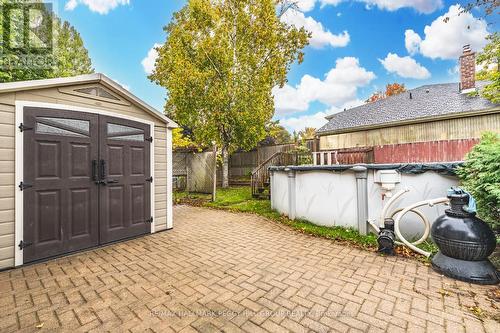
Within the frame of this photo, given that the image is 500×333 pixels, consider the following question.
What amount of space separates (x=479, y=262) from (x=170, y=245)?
444 cm

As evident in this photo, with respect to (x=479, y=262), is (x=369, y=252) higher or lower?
lower

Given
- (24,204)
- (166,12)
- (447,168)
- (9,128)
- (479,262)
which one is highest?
(166,12)

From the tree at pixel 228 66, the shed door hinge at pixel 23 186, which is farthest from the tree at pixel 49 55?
the shed door hinge at pixel 23 186

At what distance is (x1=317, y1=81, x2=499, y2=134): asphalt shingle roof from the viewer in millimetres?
10680

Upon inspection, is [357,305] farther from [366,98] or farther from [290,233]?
[366,98]

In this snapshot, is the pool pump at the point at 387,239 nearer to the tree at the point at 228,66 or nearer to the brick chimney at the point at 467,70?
the tree at the point at 228,66

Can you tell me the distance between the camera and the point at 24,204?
3199 millimetres

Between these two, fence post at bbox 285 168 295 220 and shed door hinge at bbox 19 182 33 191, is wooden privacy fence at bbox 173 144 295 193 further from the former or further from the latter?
shed door hinge at bbox 19 182 33 191

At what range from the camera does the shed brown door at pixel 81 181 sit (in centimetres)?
329

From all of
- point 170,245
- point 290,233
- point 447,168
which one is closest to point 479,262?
point 447,168

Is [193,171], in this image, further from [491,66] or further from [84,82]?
[491,66]

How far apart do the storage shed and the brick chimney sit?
15.4 meters
